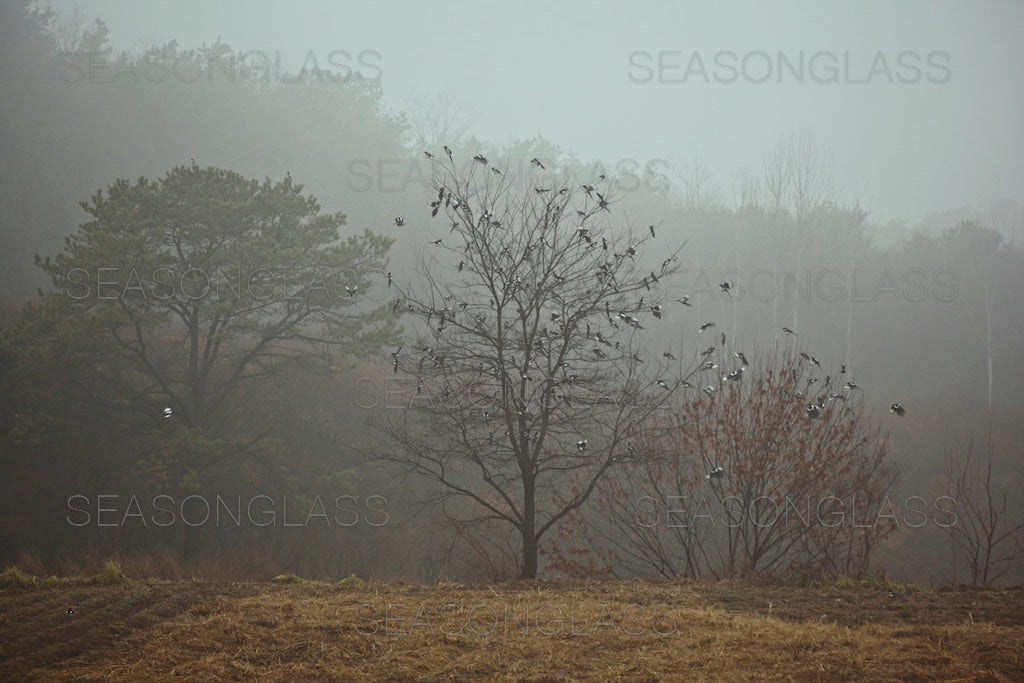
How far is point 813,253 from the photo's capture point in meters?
49.0

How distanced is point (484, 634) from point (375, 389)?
18353 millimetres

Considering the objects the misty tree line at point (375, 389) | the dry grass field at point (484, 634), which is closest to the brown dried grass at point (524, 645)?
the dry grass field at point (484, 634)

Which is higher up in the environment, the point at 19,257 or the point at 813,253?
the point at 813,253

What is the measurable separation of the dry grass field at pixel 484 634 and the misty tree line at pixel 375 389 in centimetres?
237

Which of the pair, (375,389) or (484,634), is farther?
(375,389)

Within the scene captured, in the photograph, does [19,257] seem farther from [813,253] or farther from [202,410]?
[813,253]

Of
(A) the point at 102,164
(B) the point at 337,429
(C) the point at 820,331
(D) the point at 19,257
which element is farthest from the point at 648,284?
(C) the point at 820,331

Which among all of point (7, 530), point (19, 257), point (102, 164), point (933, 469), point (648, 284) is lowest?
point (7, 530)

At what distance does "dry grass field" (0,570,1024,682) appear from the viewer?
5.51 metres

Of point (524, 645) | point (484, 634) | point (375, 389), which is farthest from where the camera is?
point (375, 389)

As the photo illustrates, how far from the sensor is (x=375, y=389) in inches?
960

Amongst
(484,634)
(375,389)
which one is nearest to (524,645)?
(484,634)

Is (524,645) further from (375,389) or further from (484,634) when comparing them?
(375,389)

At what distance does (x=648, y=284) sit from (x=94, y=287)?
13107 mm
